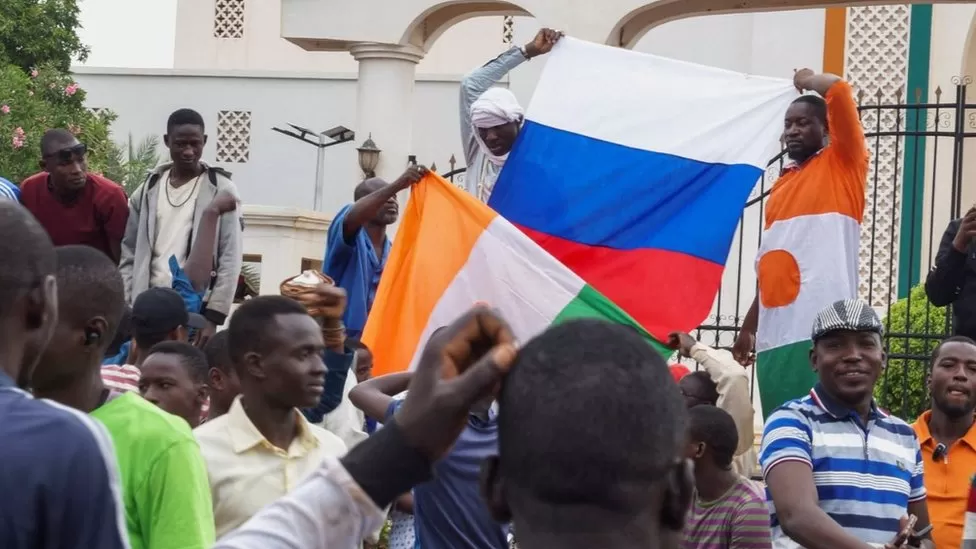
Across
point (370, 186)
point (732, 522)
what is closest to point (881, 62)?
point (370, 186)

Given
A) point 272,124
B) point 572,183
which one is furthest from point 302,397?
point 272,124

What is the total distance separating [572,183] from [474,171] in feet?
1.71

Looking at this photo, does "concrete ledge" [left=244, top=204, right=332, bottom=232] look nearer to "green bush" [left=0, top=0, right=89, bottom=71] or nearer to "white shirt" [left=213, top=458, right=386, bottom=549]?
"green bush" [left=0, top=0, right=89, bottom=71]

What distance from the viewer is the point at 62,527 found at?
261cm

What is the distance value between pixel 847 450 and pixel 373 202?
319 centimetres

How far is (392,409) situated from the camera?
5.45 meters

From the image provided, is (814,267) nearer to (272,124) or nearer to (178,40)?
(272,124)

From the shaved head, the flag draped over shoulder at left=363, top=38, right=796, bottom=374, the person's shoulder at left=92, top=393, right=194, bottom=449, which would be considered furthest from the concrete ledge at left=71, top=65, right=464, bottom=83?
the person's shoulder at left=92, top=393, right=194, bottom=449

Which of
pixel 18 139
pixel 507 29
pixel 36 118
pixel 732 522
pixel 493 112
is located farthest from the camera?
pixel 507 29

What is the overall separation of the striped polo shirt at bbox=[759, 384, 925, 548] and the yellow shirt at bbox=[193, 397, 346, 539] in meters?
1.46

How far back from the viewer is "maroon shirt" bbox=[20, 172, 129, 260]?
27.5 ft

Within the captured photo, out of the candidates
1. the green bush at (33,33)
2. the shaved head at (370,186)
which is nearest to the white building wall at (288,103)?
the green bush at (33,33)

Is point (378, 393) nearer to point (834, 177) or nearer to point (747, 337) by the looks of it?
point (834, 177)

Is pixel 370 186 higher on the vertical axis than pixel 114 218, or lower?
higher
